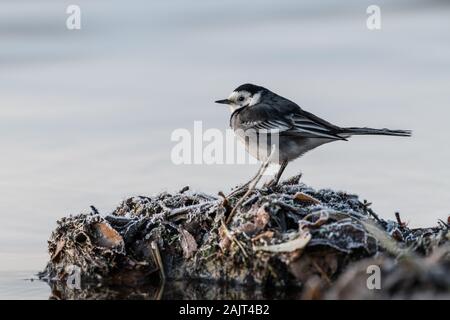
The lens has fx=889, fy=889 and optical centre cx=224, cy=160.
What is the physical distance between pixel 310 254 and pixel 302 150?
3743mm

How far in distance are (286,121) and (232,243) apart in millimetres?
3531

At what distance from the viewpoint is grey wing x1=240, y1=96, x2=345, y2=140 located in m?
10.9

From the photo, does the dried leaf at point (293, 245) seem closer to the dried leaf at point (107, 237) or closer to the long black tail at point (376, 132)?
the dried leaf at point (107, 237)

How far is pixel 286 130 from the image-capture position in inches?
434

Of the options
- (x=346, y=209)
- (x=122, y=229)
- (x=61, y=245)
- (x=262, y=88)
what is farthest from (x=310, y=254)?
(x=262, y=88)

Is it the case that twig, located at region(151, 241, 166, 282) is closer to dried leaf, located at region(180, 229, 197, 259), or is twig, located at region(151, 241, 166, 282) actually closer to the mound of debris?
the mound of debris

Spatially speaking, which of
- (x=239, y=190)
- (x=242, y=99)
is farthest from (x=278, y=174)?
(x=239, y=190)

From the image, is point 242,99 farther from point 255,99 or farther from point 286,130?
point 286,130

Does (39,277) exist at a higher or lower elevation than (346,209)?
lower

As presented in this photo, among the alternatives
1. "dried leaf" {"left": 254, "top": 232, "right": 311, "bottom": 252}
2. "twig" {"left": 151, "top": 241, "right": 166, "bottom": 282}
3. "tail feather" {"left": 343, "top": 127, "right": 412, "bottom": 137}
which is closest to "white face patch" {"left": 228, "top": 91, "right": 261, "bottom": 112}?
"tail feather" {"left": 343, "top": 127, "right": 412, "bottom": 137}

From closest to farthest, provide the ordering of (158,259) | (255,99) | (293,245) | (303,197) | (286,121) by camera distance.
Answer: (293,245), (158,259), (303,197), (286,121), (255,99)

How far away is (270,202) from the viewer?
26.7 feet

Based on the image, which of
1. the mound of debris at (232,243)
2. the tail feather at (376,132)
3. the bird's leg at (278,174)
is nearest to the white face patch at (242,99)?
the bird's leg at (278,174)
